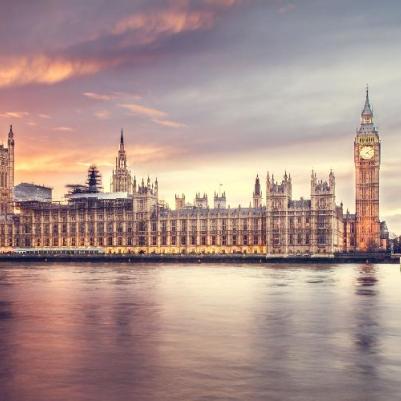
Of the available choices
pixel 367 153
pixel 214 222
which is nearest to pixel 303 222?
pixel 214 222

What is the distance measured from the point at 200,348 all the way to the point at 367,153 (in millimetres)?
154992

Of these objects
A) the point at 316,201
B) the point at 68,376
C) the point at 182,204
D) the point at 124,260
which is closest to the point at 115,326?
the point at 68,376

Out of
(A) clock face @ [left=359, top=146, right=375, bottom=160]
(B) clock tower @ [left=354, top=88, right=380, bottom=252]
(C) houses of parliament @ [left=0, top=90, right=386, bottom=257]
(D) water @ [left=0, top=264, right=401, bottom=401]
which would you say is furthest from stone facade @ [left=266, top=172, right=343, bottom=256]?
(D) water @ [left=0, top=264, right=401, bottom=401]

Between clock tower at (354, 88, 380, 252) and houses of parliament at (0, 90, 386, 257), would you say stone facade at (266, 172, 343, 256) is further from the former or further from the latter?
clock tower at (354, 88, 380, 252)

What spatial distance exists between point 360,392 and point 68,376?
29.1ft

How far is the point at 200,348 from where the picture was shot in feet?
83.5

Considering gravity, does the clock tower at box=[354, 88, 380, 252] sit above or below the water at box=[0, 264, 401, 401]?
above

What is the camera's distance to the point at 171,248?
160000mm

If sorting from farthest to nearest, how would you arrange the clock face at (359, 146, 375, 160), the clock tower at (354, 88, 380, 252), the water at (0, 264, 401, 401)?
the clock face at (359, 146, 375, 160) → the clock tower at (354, 88, 380, 252) → the water at (0, 264, 401, 401)

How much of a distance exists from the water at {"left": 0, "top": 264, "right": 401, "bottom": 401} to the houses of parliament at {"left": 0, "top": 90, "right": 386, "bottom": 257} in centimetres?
10338

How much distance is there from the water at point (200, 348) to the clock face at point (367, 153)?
431ft

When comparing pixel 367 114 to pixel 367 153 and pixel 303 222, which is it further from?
pixel 303 222

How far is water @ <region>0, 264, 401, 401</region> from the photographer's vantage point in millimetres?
18953

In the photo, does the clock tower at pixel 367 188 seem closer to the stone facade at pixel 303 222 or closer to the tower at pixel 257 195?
the stone facade at pixel 303 222
